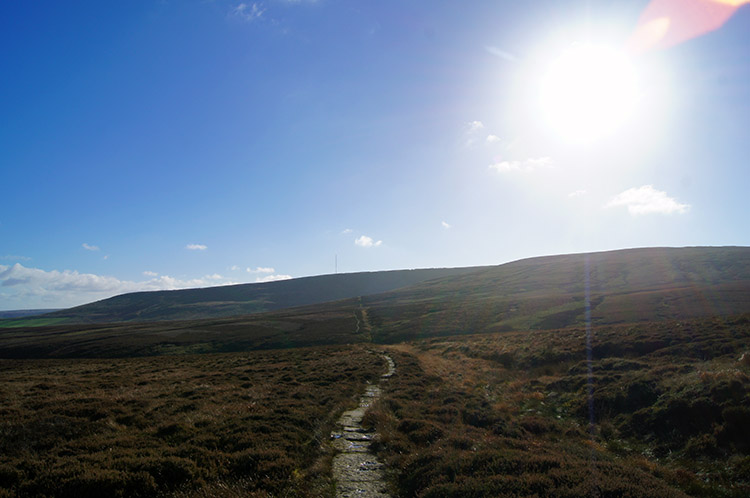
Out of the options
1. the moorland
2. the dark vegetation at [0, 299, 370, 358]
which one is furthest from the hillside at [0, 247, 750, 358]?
the moorland

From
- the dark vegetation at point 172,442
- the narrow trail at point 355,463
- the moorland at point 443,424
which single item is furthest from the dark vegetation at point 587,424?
the dark vegetation at point 172,442

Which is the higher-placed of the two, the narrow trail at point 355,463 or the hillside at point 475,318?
the narrow trail at point 355,463

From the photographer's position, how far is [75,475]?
30.8 feet

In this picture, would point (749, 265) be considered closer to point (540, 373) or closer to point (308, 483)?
point (540, 373)

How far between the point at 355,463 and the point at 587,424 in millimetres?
10903

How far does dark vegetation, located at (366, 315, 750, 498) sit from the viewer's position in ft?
31.3

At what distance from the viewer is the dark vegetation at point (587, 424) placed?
9.55 metres

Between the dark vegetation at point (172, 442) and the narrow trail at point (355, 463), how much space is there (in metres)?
0.47

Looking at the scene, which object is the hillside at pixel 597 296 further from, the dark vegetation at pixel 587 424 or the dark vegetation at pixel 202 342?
the dark vegetation at pixel 587 424

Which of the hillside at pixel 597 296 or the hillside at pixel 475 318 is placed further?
the hillside at pixel 475 318

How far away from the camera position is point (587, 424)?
1639 cm

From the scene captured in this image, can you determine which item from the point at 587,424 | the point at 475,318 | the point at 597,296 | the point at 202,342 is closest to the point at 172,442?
the point at 587,424

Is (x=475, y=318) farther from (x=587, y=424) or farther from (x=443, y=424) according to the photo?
(x=443, y=424)

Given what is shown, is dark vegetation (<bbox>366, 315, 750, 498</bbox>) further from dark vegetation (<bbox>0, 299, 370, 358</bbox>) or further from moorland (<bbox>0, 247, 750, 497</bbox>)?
dark vegetation (<bbox>0, 299, 370, 358</bbox>)
